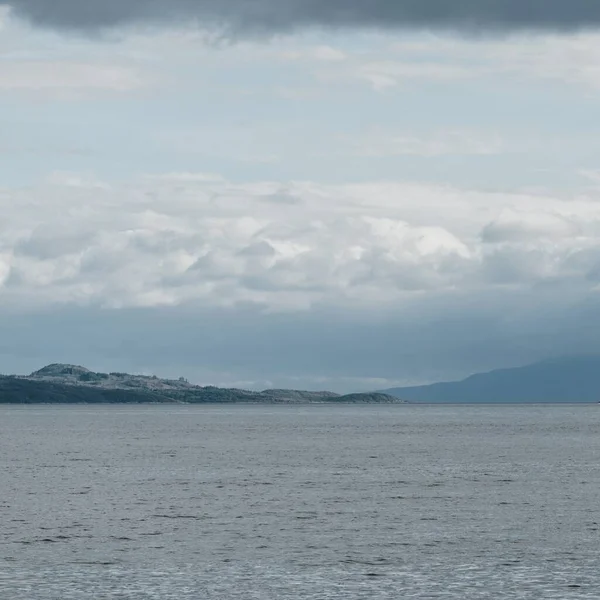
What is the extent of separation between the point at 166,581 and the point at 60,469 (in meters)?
97.7

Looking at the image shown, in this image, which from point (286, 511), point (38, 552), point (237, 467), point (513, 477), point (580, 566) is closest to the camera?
point (580, 566)

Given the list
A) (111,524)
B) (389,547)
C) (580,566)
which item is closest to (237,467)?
(111,524)

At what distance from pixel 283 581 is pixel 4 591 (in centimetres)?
1562

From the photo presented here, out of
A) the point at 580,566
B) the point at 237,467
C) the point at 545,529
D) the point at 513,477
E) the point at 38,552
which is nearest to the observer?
the point at 580,566

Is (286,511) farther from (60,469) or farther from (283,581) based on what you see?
(60,469)

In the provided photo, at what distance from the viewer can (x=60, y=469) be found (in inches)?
6275

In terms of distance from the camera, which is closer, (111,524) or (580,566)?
(580,566)

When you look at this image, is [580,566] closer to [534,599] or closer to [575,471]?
[534,599]

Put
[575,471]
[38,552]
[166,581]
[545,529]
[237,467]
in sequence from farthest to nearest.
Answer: [237,467] → [575,471] → [545,529] → [38,552] → [166,581]

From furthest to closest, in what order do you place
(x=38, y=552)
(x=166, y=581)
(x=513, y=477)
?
(x=513, y=477), (x=38, y=552), (x=166, y=581)

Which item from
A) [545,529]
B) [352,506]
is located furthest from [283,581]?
[352,506]

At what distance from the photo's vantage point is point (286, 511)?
101m

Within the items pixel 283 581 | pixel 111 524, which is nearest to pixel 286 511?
pixel 111 524

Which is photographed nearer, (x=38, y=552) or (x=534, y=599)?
(x=534, y=599)
